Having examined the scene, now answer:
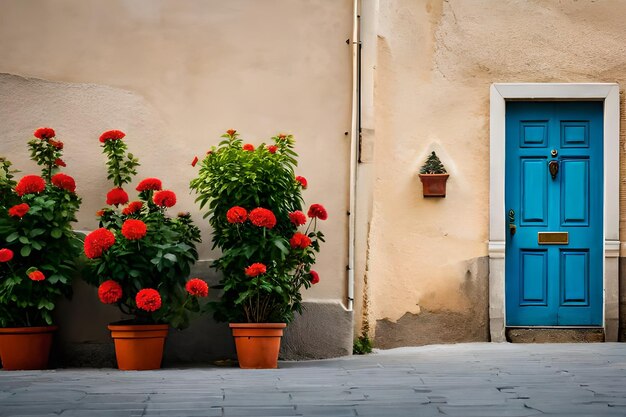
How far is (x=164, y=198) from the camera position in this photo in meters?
6.65

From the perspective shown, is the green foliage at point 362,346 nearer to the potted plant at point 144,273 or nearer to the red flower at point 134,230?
the potted plant at point 144,273

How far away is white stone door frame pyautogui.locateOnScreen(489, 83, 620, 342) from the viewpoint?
27.4 feet

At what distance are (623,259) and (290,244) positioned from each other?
10.9ft

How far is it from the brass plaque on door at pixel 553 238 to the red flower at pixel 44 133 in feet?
13.8

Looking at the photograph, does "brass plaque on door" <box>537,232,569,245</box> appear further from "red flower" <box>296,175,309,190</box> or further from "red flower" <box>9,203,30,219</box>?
"red flower" <box>9,203,30,219</box>

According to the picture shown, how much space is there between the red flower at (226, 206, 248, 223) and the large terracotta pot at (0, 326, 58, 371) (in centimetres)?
145

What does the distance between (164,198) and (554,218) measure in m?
3.64

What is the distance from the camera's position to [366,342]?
25.4 ft

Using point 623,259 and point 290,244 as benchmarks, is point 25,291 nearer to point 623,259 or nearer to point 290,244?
point 290,244

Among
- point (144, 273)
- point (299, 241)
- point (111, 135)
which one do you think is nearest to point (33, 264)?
point (144, 273)

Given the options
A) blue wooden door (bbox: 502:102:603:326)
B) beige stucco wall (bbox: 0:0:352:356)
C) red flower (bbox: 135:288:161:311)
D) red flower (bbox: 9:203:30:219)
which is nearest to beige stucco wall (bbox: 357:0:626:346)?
blue wooden door (bbox: 502:102:603:326)

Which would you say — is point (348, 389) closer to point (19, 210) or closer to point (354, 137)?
point (19, 210)

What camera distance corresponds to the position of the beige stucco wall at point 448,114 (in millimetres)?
8312

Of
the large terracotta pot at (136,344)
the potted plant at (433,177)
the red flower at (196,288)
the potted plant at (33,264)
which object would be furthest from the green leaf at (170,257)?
the potted plant at (433,177)
